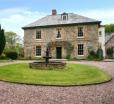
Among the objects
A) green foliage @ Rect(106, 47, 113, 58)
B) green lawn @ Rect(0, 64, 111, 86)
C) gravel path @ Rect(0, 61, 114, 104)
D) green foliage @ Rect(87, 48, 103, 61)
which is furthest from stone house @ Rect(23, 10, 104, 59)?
gravel path @ Rect(0, 61, 114, 104)

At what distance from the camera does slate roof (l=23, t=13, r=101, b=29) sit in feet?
120

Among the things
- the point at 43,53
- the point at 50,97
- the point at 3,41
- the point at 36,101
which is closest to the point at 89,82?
the point at 50,97

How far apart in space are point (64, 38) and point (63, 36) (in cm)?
35

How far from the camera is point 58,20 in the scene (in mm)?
38656

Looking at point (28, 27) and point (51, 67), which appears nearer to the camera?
point (51, 67)

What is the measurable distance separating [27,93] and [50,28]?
1129 inches

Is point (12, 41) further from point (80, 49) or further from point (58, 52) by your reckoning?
point (80, 49)

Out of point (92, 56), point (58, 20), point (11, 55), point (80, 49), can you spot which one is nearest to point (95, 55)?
point (92, 56)

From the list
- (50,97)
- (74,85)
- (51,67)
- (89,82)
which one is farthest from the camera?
(51,67)

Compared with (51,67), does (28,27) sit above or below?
above

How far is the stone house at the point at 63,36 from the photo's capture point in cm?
3603

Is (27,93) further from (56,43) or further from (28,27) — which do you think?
(28,27)

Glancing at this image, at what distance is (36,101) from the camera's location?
28.4 ft

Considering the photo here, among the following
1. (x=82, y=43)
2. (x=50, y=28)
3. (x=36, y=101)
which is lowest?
(x=36, y=101)
